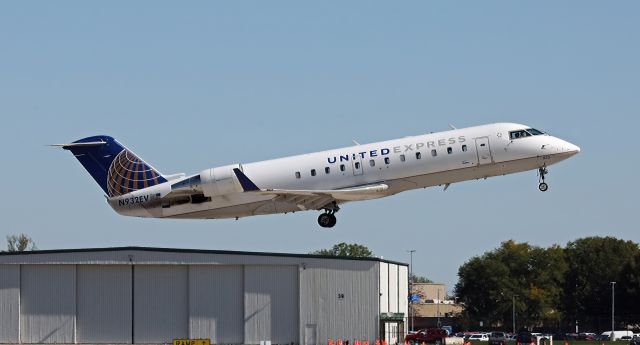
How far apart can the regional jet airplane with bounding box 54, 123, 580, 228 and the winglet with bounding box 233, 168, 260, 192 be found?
40 millimetres

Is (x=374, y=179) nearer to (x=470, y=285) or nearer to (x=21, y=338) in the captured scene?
(x=21, y=338)

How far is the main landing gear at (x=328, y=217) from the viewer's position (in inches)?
1999

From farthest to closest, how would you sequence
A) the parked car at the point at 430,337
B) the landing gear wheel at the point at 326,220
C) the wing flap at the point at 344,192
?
the parked car at the point at 430,337
the landing gear wheel at the point at 326,220
the wing flap at the point at 344,192

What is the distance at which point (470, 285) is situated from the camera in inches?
4828

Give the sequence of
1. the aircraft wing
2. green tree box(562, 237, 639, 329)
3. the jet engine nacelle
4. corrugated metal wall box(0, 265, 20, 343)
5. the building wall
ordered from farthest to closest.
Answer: green tree box(562, 237, 639, 329) → corrugated metal wall box(0, 265, 20, 343) → the building wall → the jet engine nacelle → the aircraft wing

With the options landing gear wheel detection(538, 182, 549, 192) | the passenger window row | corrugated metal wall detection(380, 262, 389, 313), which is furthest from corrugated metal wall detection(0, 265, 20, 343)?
landing gear wheel detection(538, 182, 549, 192)

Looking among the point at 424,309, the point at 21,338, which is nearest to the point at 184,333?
the point at 21,338

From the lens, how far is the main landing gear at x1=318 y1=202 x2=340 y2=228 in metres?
50.8

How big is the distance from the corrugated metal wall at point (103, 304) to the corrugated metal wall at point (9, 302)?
9.67 feet

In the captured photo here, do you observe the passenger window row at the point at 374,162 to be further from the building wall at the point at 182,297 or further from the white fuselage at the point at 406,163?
the building wall at the point at 182,297

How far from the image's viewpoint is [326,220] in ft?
168

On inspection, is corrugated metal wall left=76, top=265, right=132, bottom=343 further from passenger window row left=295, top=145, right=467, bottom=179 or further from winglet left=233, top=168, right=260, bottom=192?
passenger window row left=295, top=145, right=467, bottom=179

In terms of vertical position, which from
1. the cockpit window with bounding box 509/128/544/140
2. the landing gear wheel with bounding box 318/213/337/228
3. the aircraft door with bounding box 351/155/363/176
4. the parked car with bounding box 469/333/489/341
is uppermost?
the cockpit window with bounding box 509/128/544/140

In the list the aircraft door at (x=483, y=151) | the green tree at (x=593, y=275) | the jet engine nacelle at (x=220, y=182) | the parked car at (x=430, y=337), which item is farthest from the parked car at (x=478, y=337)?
the aircraft door at (x=483, y=151)
